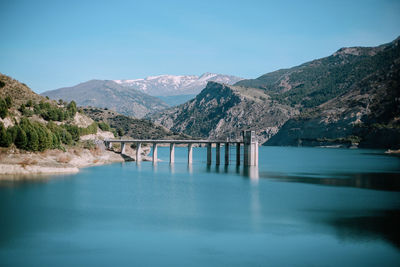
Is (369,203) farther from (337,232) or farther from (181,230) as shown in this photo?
(181,230)

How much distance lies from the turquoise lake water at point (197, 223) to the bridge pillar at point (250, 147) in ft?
96.8

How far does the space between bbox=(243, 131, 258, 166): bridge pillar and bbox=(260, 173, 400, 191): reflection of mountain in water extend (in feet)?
46.4

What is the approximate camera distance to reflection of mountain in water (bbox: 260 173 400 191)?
7656 centimetres

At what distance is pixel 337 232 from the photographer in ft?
141

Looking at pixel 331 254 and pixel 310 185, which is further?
pixel 310 185

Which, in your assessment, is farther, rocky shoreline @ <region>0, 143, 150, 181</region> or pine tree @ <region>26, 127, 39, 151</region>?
pine tree @ <region>26, 127, 39, 151</region>

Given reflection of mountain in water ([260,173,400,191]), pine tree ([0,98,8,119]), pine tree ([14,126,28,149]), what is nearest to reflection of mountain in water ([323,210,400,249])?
reflection of mountain in water ([260,173,400,191])

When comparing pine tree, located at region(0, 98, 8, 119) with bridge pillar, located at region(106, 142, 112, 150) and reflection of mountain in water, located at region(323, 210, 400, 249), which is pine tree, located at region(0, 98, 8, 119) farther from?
reflection of mountain in water, located at region(323, 210, 400, 249)

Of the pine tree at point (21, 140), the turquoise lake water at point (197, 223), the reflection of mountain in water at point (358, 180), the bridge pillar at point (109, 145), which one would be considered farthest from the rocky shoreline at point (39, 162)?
the reflection of mountain in water at point (358, 180)

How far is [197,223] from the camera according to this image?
46500mm

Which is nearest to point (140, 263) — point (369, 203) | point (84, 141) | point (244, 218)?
point (244, 218)

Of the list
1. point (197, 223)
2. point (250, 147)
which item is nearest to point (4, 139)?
point (197, 223)

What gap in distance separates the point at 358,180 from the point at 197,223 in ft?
156

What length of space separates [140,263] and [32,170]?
178 ft
